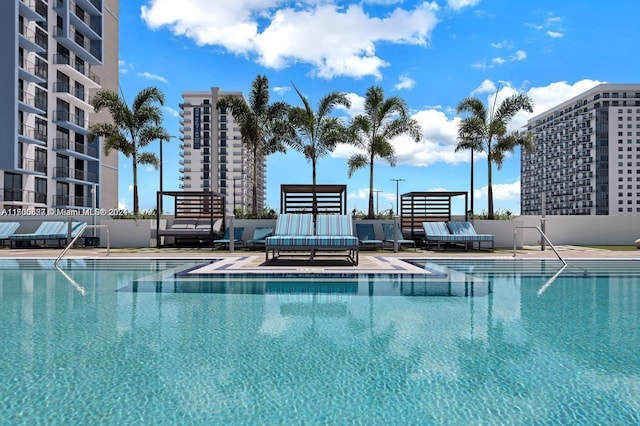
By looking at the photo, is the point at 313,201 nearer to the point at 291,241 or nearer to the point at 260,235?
the point at 260,235

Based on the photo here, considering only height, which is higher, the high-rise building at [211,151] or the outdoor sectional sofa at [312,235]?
the high-rise building at [211,151]

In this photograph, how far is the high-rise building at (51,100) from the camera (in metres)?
34.4

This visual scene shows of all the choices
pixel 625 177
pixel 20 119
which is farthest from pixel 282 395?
pixel 625 177

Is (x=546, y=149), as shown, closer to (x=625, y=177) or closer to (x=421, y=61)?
(x=625, y=177)

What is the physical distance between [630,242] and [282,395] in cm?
2473

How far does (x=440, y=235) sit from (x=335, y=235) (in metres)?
6.53

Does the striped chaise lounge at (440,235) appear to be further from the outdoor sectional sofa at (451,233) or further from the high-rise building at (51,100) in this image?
the high-rise building at (51,100)

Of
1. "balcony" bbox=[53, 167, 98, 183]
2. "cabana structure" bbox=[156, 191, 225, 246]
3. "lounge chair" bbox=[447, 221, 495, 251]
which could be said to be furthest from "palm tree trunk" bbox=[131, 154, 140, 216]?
"balcony" bbox=[53, 167, 98, 183]

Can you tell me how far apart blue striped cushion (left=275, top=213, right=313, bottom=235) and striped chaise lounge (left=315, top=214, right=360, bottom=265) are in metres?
0.25

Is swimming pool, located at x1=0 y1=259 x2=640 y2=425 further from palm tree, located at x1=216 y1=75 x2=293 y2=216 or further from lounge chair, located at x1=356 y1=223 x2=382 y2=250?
palm tree, located at x1=216 y1=75 x2=293 y2=216

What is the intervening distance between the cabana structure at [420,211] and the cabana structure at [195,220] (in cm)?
764

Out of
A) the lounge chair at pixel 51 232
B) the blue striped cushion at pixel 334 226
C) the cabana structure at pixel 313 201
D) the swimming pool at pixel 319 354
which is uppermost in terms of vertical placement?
the cabana structure at pixel 313 201

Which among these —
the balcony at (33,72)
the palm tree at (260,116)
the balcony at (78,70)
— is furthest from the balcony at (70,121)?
the palm tree at (260,116)

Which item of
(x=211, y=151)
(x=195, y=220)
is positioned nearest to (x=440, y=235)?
(x=195, y=220)
